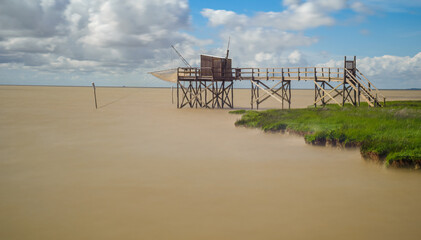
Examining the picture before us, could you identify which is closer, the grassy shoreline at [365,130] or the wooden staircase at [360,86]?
the grassy shoreline at [365,130]

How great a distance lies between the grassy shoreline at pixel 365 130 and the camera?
10.8 metres

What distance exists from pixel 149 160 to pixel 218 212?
17.6 ft

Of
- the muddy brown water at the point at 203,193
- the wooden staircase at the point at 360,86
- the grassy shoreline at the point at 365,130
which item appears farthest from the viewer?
the wooden staircase at the point at 360,86

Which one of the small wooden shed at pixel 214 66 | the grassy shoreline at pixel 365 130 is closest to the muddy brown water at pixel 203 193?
the grassy shoreline at pixel 365 130

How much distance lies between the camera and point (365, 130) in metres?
13.9

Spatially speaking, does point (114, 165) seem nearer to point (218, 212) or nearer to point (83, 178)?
point (83, 178)

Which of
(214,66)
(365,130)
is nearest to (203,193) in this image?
(365,130)

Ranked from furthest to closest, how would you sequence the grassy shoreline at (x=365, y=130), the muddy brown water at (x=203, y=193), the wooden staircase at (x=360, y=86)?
the wooden staircase at (x=360, y=86) → the grassy shoreline at (x=365, y=130) → the muddy brown water at (x=203, y=193)

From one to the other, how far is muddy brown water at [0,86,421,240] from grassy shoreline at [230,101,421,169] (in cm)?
58

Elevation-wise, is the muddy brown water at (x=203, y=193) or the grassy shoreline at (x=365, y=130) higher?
the grassy shoreline at (x=365, y=130)

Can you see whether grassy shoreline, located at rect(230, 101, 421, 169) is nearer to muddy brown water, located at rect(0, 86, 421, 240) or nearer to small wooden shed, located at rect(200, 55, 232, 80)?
muddy brown water, located at rect(0, 86, 421, 240)

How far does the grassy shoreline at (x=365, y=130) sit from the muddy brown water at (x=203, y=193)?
22.7 inches

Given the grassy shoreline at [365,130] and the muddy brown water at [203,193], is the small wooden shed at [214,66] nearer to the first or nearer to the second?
the grassy shoreline at [365,130]

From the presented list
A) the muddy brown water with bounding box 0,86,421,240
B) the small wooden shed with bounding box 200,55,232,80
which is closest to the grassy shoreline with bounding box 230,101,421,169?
the muddy brown water with bounding box 0,86,421,240
